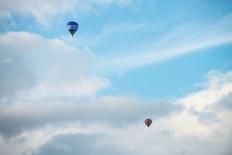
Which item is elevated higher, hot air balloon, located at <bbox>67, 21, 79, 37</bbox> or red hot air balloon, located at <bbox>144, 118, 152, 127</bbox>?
hot air balloon, located at <bbox>67, 21, 79, 37</bbox>

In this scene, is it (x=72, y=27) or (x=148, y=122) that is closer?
(x=72, y=27)

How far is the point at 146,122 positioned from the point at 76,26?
47.6 meters

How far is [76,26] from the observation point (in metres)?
152

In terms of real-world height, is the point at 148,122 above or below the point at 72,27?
below

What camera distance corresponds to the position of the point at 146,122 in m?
166

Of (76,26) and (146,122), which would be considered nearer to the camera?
(76,26)

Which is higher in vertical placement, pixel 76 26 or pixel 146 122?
pixel 76 26

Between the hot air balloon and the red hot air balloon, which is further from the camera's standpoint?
the red hot air balloon

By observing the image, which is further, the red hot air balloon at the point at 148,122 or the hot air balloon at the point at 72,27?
the red hot air balloon at the point at 148,122

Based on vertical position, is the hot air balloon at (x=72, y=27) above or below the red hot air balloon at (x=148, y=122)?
above
